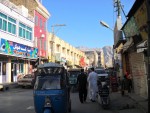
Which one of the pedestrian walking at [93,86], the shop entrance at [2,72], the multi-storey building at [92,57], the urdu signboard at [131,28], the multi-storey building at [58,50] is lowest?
the pedestrian walking at [93,86]

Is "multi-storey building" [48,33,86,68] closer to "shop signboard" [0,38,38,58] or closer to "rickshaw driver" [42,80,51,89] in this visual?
"shop signboard" [0,38,38,58]

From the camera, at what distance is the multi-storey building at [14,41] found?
35.8 m

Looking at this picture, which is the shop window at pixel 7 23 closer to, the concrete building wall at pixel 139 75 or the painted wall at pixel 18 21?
the painted wall at pixel 18 21

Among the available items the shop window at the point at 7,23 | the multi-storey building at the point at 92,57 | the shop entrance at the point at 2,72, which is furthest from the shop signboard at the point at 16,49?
the multi-storey building at the point at 92,57

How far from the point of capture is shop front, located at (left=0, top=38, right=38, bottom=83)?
3561cm

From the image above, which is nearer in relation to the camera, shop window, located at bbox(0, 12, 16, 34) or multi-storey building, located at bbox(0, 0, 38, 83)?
shop window, located at bbox(0, 12, 16, 34)

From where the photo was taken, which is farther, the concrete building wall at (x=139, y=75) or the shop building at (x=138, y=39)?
the concrete building wall at (x=139, y=75)

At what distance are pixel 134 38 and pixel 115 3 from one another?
2345cm

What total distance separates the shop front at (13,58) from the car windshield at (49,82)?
23.5 meters

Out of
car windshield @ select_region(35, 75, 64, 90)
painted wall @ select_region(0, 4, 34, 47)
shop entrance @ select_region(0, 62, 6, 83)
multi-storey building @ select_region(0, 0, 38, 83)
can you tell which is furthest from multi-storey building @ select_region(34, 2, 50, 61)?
car windshield @ select_region(35, 75, 64, 90)

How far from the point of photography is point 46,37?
55094 mm

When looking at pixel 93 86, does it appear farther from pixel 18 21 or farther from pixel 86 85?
pixel 18 21

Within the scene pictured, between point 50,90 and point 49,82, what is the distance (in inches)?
18.8

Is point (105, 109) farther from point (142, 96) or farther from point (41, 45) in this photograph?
point (41, 45)
